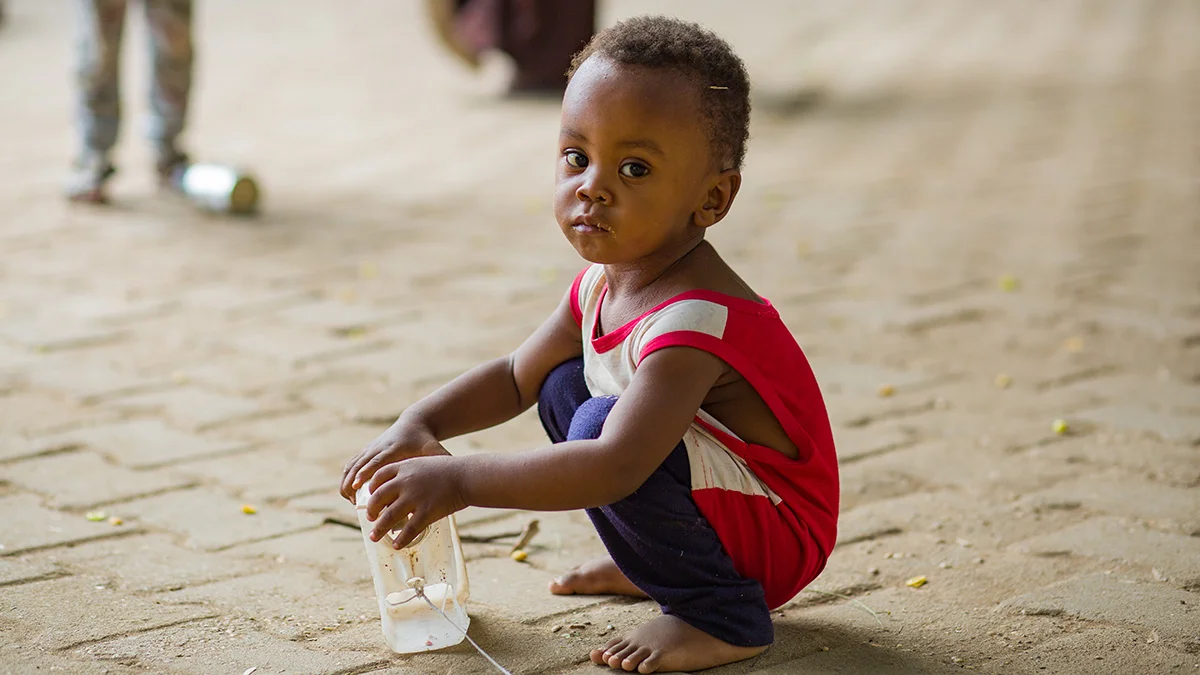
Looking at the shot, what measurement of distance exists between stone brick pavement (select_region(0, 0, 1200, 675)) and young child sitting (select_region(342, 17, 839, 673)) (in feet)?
0.48

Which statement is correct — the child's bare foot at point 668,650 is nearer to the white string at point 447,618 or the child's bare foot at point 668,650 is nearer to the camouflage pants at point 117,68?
the white string at point 447,618

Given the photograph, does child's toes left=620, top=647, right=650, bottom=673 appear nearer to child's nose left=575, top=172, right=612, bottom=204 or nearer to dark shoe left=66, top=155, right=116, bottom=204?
child's nose left=575, top=172, right=612, bottom=204

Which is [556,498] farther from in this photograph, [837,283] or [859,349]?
[837,283]

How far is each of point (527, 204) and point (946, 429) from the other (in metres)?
2.78

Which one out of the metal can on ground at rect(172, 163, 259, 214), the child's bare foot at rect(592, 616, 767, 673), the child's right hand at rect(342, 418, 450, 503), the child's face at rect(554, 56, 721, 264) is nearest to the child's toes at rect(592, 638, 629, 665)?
the child's bare foot at rect(592, 616, 767, 673)

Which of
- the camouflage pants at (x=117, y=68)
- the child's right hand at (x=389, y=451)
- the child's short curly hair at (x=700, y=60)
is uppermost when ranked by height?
the child's short curly hair at (x=700, y=60)

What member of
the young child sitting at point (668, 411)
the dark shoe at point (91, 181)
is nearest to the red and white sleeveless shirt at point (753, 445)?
the young child sitting at point (668, 411)

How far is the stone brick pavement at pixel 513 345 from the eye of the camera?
2.10 meters

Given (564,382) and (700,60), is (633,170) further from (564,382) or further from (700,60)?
(564,382)

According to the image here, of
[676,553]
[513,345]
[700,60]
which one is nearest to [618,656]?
[676,553]

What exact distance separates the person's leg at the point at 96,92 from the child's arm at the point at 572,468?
3.81 meters

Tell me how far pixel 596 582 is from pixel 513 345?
152 centimetres

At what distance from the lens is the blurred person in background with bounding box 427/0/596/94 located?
7.78 m

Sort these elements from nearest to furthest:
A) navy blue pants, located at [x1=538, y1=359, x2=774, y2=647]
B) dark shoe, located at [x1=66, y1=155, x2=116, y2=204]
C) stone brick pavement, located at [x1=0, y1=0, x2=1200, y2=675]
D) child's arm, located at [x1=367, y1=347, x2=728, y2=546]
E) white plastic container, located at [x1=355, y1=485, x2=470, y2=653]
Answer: child's arm, located at [x1=367, y1=347, x2=728, y2=546]
navy blue pants, located at [x1=538, y1=359, x2=774, y2=647]
white plastic container, located at [x1=355, y1=485, x2=470, y2=653]
stone brick pavement, located at [x1=0, y1=0, x2=1200, y2=675]
dark shoe, located at [x1=66, y1=155, x2=116, y2=204]
